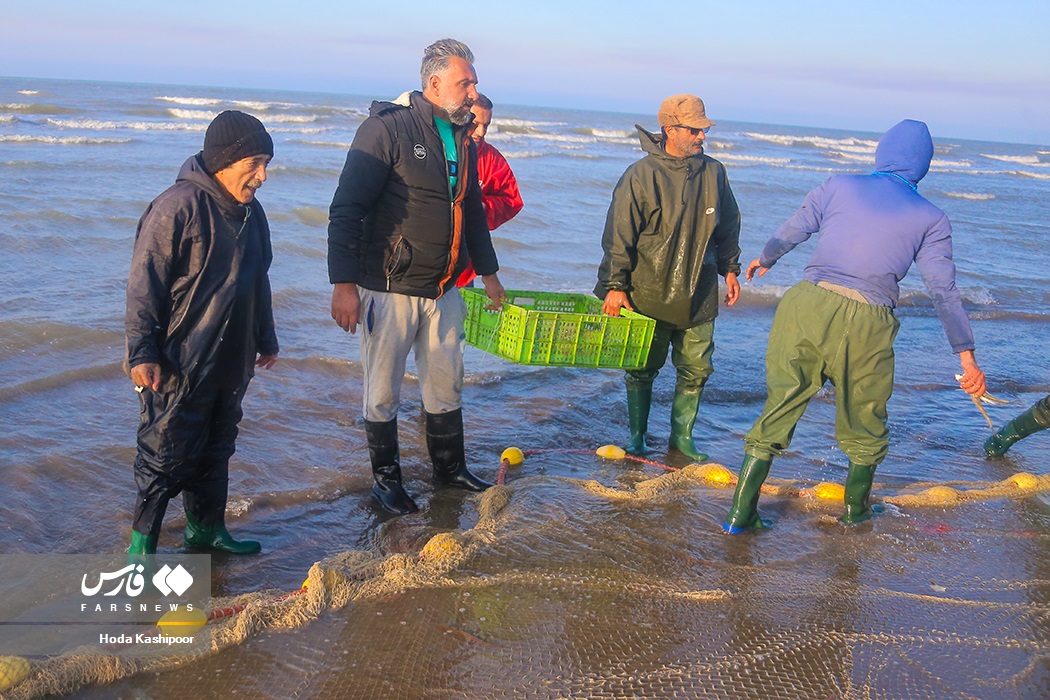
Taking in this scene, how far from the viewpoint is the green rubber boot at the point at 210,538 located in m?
4.32

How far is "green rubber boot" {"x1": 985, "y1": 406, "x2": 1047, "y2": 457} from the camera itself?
639 cm

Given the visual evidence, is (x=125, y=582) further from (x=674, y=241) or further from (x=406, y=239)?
(x=674, y=241)

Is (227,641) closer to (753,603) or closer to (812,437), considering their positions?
(753,603)

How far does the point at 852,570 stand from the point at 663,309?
2144 mm

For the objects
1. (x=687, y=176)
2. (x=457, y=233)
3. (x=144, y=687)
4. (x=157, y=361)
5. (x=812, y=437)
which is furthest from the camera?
(x=812, y=437)

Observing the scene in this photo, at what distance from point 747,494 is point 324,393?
3.71m

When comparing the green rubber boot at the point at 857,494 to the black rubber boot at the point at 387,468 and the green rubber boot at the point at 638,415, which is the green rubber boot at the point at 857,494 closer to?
the green rubber boot at the point at 638,415

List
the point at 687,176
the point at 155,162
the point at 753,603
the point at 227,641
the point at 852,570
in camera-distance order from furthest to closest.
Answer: the point at 155,162 < the point at 687,176 < the point at 852,570 < the point at 753,603 < the point at 227,641

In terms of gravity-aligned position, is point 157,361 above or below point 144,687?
above

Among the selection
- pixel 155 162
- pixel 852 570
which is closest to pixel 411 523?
pixel 852 570

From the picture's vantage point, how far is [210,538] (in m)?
4.34

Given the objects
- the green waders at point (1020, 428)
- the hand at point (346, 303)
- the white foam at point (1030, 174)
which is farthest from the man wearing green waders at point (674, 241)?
the white foam at point (1030, 174)

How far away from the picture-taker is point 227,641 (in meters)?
3.34

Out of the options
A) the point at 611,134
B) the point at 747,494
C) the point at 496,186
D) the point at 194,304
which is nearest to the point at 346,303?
the point at 194,304
